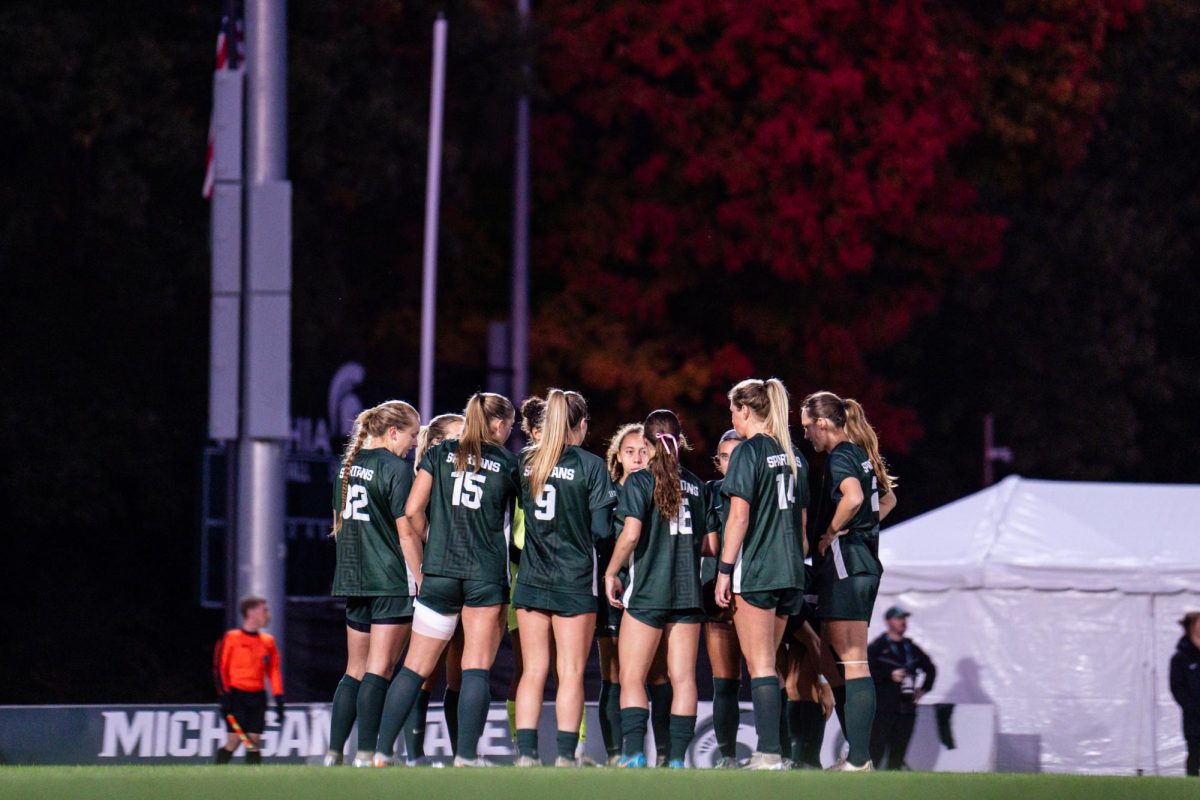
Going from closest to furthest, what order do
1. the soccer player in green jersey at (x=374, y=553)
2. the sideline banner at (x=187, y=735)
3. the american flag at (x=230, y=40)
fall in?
the soccer player in green jersey at (x=374, y=553) < the sideline banner at (x=187, y=735) < the american flag at (x=230, y=40)

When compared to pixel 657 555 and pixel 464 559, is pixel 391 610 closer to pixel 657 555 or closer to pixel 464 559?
pixel 464 559

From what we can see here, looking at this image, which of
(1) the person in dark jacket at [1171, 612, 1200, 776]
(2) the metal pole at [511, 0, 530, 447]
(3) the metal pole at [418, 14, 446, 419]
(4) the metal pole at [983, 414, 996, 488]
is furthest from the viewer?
(4) the metal pole at [983, 414, 996, 488]

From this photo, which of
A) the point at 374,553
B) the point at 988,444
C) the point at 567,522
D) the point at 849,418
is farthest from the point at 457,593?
the point at 988,444

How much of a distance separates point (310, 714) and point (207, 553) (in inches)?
Result: 207

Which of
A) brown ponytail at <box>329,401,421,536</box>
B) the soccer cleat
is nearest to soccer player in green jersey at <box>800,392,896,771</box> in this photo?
the soccer cleat

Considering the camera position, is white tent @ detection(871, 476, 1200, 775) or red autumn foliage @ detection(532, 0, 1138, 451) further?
red autumn foliage @ detection(532, 0, 1138, 451)

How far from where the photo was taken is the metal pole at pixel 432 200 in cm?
1998

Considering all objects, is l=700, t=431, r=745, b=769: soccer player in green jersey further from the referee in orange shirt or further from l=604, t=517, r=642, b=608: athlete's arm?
the referee in orange shirt

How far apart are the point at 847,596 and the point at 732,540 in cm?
69

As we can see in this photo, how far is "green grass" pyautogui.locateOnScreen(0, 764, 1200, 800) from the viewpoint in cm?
729

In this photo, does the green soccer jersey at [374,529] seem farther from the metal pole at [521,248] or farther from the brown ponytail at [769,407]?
the metal pole at [521,248]

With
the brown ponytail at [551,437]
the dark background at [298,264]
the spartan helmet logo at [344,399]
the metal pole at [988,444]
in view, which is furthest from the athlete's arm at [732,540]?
the metal pole at [988,444]

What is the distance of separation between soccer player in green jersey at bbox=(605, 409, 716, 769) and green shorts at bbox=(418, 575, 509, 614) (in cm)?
55

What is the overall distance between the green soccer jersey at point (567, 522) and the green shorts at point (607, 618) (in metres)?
0.57
